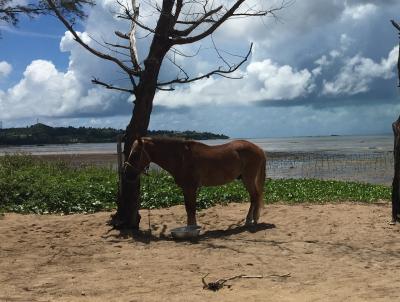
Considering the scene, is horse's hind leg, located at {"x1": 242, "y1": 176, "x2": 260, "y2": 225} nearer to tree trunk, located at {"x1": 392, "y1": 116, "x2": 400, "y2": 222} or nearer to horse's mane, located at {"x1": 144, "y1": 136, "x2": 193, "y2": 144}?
horse's mane, located at {"x1": 144, "y1": 136, "x2": 193, "y2": 144}

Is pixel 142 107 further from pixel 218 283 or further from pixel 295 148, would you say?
pixel 295 148

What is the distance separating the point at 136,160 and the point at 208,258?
2.58m

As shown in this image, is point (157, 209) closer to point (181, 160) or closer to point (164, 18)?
point (181, 160)

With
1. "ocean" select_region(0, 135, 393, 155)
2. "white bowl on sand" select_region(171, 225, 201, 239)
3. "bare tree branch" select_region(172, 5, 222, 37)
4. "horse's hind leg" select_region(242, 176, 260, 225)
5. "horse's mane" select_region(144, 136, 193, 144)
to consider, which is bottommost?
"ocean" select_region(0, 135, 393, 155)

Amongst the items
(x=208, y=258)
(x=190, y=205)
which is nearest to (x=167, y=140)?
(x=190, y=205)

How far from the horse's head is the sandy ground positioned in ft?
4.02

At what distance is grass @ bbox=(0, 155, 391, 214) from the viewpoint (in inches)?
503

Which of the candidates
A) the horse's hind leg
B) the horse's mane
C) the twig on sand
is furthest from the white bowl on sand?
the twig on sand

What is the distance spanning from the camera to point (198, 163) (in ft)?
32.1

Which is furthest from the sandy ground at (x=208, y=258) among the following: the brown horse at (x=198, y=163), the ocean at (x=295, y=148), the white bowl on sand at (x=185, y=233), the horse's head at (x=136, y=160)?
the ocean at (x=295, y=148)

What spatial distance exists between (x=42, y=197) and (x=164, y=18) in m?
6.16

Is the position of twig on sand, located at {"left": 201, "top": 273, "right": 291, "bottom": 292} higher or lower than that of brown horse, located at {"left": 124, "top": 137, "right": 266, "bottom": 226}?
lower

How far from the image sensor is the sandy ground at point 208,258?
19.9 ft

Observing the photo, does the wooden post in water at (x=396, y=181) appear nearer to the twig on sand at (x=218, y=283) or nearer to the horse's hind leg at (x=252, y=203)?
the horse's hind leg at (x=252, y=203)
